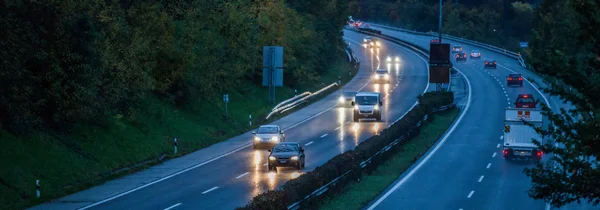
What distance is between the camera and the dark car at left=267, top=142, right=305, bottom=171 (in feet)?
123

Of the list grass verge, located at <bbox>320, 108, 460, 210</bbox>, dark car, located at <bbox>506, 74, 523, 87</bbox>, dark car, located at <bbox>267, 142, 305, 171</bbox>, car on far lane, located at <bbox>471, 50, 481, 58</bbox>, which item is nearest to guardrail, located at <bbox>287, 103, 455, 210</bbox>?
grass verge, located at <bbox>320, 108, 460, 210</bbox>

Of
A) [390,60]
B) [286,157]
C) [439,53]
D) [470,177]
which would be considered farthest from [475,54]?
[286,157]

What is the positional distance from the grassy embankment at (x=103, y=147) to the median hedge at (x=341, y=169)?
373 inches

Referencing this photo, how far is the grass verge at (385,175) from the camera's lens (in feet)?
100

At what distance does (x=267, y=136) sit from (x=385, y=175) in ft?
31.1

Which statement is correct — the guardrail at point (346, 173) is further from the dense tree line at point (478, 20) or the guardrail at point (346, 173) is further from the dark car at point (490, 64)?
the dense tree line at point (478, 20)

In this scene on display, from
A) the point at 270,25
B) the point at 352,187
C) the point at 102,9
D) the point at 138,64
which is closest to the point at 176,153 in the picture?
the point at 138,64

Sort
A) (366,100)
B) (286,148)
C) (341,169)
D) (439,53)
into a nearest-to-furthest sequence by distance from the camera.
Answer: (341,169) → (286,148) → (366,100) → (439,53)

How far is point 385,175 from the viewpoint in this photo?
3862 centimetres

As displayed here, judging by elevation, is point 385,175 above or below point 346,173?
below

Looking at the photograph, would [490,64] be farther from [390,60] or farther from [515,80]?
[515,80]

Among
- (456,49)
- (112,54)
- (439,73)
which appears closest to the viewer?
(112,54)

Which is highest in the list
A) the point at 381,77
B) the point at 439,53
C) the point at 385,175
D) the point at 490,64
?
Answer: the point at 439,53

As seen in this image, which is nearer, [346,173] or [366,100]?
[346,173]
